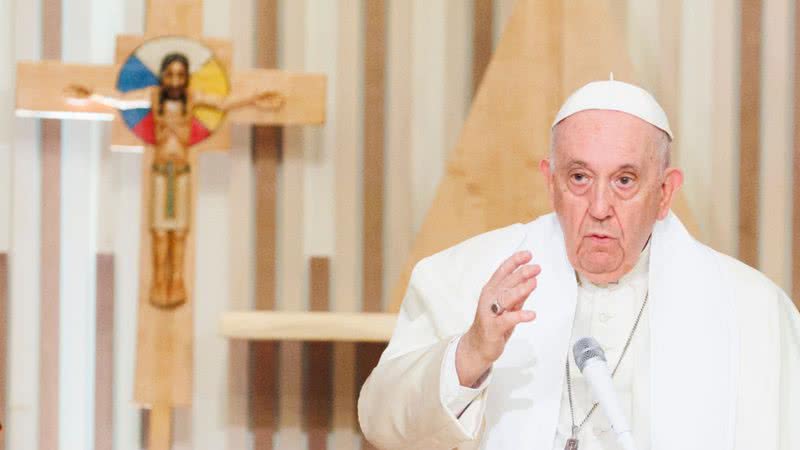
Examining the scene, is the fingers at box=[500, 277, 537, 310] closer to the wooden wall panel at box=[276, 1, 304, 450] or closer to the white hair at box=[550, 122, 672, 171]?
the white hair at box=[550, 122, 672, 171]

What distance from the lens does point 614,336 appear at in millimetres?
3162

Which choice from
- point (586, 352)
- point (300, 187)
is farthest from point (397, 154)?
point (586, 352)

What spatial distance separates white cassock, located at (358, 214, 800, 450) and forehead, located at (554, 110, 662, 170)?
0.27 meters

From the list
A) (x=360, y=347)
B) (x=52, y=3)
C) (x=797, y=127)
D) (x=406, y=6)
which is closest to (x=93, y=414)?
(x=360, y=347)

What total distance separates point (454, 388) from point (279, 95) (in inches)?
70.6

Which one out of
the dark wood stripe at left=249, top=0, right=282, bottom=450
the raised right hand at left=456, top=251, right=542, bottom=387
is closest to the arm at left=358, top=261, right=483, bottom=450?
the raised right hand at left=456, top=251, right=542, bottom=387

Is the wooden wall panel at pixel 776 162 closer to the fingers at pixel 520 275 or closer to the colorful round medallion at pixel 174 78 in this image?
the colorful round medallion at pixel 174 78

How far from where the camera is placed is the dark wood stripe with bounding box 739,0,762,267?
4641 mm

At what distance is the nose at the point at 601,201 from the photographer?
2.95 meters

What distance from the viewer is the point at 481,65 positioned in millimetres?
4648

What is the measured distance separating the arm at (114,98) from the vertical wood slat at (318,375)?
2.78ft

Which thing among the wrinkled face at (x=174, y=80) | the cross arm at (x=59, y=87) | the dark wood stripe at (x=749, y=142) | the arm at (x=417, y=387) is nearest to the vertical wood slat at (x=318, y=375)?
the wrinkled face at (x=174, y=80)

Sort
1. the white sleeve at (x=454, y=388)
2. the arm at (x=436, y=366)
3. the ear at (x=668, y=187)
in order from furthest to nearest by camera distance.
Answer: the ear at (x=668, y=187) → the white sleeve at (x=454, y=388) → the arm at (x=436, y=366)

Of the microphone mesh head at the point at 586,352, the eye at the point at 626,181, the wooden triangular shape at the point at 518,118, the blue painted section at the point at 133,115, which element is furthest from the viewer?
the blue painted section at the point at 133,115
